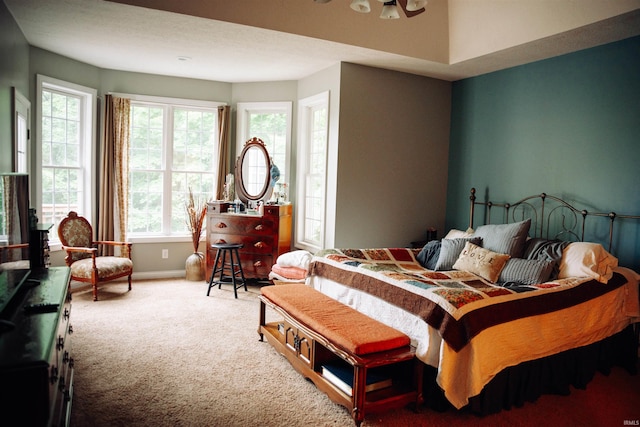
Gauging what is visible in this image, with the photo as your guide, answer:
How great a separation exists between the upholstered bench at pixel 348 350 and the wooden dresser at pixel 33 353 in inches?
53.3

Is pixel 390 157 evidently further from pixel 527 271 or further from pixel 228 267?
pixel 228 267

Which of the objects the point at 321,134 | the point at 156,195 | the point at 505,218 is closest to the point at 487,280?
the point at 505,218

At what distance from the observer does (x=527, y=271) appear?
3.30 metres

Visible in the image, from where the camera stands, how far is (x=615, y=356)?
3.38m

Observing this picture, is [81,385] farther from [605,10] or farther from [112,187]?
[605,10]

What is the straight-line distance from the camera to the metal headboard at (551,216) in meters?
3.89

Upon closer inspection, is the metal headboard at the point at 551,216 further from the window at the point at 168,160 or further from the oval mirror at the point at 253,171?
the window at the point at 168,160

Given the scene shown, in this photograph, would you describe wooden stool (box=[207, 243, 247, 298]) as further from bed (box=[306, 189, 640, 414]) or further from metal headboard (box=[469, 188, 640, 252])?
metal headboard (box=[469, 188, 640, 252])

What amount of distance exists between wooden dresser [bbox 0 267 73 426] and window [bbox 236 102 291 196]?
11.7ft

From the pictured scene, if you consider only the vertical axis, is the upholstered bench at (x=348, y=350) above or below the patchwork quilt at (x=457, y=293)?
below

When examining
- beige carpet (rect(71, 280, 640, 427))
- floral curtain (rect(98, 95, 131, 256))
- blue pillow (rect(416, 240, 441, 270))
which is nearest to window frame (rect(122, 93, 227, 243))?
floral curtain (rect(98, 95, 131, 256))

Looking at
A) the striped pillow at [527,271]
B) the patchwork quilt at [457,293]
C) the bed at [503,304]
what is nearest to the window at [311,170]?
the bed at [503,304]

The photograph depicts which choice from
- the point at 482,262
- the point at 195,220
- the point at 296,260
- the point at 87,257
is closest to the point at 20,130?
the point at 87,257

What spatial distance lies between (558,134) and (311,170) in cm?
275
